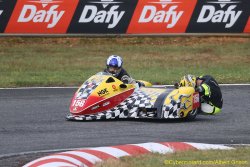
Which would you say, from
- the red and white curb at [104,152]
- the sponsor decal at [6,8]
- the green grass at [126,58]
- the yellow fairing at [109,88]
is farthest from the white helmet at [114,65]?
the sponsor decal at [6,8]

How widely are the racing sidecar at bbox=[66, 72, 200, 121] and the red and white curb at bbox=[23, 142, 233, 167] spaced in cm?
277

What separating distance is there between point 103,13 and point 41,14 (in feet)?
5.25

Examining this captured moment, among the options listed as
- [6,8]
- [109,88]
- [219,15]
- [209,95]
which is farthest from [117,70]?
[219,15]

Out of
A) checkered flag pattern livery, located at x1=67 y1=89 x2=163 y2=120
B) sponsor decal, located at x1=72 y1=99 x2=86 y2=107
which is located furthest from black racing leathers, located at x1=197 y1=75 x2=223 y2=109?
sponsor decal, located at x1=72 y1=99 x2=86 y2=107

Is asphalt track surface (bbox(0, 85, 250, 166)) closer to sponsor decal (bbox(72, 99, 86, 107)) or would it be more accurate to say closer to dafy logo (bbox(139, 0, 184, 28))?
sponsor decal (bbox(72, 99, 86, 107))

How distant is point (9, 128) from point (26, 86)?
568cm

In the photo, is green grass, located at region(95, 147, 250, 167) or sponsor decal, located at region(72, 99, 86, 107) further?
sponsor decal, located at region(72, 99, 86, 107)

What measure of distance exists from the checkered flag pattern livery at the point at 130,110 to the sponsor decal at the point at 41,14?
372 inches

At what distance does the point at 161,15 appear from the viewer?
2388cm

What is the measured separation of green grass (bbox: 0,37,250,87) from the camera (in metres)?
20.7

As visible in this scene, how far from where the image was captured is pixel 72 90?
61.5ft

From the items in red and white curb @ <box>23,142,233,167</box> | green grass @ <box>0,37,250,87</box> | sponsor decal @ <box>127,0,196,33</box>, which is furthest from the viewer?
sponsor decal @ <box>127,0,196,33</box>

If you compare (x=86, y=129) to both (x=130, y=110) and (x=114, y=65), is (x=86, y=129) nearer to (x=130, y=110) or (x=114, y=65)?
(x=130, y=110)

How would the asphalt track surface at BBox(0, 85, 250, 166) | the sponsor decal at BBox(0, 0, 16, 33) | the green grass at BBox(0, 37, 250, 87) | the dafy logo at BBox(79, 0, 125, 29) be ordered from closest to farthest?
the asphalt track surface at BBox(0, 85, 250, 166) < the green grass at BBox(0, 37, 250, 87) < the sponsor decal at BBox(0, 0, 16, 33) < the dafy logo at BBox(79, 0, 125, 29)
